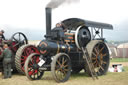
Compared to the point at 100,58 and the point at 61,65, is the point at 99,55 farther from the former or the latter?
the point at 61,65

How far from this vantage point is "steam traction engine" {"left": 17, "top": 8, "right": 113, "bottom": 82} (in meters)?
7.05

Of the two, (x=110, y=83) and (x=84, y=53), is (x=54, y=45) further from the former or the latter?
(x=110, y=83)

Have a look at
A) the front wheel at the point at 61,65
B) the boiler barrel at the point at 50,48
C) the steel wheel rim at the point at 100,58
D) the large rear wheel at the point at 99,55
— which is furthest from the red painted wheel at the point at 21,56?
the steel wheel rim at the point at 100,58

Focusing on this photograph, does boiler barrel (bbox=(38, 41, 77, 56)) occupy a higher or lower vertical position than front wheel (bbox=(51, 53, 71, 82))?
higher

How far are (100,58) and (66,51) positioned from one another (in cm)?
187

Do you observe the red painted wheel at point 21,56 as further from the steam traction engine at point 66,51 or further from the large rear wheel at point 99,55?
the large rear wheel at point 99,55

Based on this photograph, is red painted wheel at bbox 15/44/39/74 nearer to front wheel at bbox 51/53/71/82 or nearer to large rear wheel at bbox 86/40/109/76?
front wheel at bbox 51/53/71/82

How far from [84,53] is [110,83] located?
66.2 inches

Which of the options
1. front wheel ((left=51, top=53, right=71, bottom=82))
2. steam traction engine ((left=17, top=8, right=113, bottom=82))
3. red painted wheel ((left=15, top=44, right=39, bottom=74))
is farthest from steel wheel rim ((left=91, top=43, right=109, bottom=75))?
red painted wheel ((left=15, top=44, right=39, bottom=74))

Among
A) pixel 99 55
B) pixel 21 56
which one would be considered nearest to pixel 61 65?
pixel 99 55

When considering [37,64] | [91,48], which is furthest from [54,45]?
[91,48]

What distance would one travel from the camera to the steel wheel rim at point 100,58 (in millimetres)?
8422

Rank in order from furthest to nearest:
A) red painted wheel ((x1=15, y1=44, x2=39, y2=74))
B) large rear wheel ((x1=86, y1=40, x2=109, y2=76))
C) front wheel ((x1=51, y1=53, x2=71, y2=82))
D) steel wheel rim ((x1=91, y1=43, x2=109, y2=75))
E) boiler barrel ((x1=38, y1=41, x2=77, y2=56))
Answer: red painted wheel ((x1=15, y1=44, x2=39, y2=74)), steel wheel rim ((x1=91, y1=43, x2=109, y2=75)), large rear wheel ((x1=86, y1=40, x2=109, y2=76)), boiler barrel ((x1=38, y1=41, x2=77, y2=56)), front wheel ((x1=51, y1=53, x2=71, y2=82))

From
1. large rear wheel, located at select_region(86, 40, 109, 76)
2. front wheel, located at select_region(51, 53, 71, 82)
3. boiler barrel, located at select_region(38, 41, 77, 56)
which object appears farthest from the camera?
large rear wheel, located at select_region(86, 40, 109, 76)
